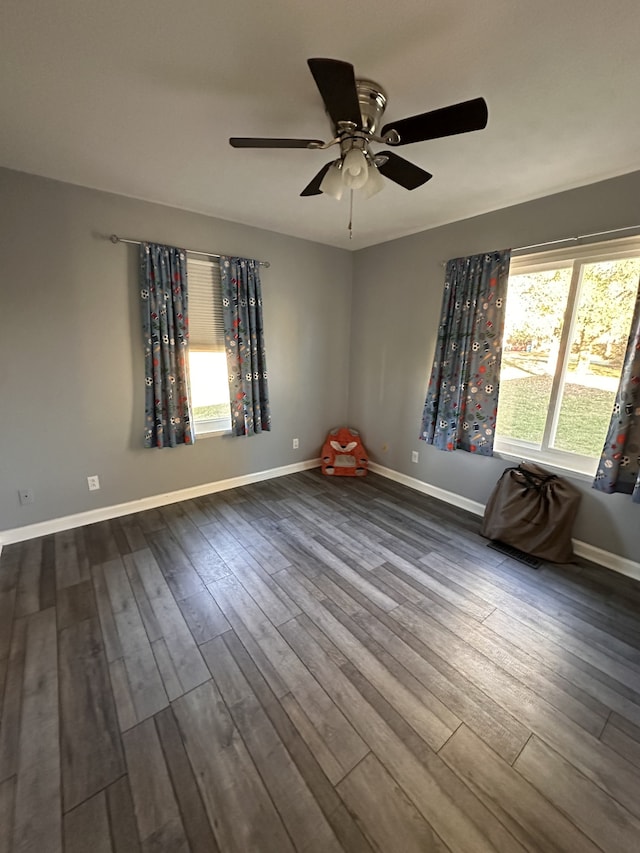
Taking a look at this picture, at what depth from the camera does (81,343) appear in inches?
99.8

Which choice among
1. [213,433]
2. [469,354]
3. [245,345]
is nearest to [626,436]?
[469,354]

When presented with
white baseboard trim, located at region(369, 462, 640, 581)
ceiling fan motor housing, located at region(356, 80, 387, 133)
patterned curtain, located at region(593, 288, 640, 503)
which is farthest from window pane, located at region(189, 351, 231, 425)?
patterned curtain, located at region(593, 288, 640, 503)

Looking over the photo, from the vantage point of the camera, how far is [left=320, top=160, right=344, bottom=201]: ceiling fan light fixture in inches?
59.4

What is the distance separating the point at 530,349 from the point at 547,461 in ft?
2.94

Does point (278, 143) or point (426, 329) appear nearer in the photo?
point (278, 143)

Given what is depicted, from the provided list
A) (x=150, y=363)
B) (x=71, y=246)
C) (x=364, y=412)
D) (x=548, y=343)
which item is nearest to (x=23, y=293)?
(x=71, y=246)

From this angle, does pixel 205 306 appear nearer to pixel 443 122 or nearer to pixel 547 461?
pixel 443 122

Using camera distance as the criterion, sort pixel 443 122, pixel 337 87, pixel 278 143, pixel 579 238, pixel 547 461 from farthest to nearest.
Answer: pixel 547 461 → pixel 579 238 → pixel 278 143 → pixel 443 122 → pixel 337 87

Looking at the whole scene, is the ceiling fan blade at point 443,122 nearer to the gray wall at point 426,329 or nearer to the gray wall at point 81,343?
the gray wall at point 426,329

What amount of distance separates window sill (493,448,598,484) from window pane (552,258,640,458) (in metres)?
0.13

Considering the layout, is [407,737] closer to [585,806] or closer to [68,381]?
[585,806]

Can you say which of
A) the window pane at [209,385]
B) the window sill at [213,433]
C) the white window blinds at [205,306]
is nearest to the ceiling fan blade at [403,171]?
the white window blinds at [205,306]

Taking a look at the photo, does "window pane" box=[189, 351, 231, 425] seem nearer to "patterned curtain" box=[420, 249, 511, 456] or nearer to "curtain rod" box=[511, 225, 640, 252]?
"patterned curtain" box=[420, 249, 511, 456]

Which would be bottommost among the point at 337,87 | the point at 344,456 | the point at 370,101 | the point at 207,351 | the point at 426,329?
the point at 344,456
